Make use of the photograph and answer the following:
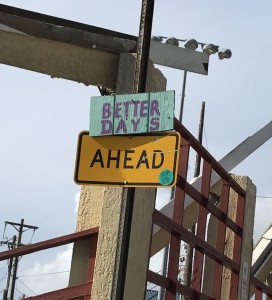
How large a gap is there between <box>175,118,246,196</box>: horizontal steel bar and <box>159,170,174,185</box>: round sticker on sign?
242 cm

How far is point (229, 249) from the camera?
10.5 metres

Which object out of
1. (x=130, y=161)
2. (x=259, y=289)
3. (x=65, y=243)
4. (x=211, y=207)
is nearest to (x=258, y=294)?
(x=259, y=289)

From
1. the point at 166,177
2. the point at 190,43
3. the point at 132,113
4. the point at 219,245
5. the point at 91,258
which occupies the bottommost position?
the point at 91,258

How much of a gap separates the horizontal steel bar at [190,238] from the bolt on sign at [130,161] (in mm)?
1771

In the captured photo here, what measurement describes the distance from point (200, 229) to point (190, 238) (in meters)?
0.61

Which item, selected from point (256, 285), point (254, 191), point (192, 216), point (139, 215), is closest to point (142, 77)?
point (139, 215)

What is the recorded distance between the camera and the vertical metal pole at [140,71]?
18.8 ft

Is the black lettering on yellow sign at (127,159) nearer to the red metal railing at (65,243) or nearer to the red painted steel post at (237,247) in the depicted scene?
the red metal railing at (65,243)

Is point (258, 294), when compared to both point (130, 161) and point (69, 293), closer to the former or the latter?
point (69, 293)

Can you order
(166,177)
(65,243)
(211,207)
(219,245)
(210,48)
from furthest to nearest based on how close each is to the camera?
(210,48), (219,245), (211,207), (65,243), (166,177)

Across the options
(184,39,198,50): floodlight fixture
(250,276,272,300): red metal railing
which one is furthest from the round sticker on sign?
(184,39,198,50): floodlight fixture

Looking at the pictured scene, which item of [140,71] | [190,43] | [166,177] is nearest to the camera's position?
[166,177]

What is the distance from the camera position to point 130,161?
5.47 meters

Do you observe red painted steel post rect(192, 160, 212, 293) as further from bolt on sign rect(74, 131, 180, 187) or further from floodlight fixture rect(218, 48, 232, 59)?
floodlight fixture rect(218, 48, 232, 59)
